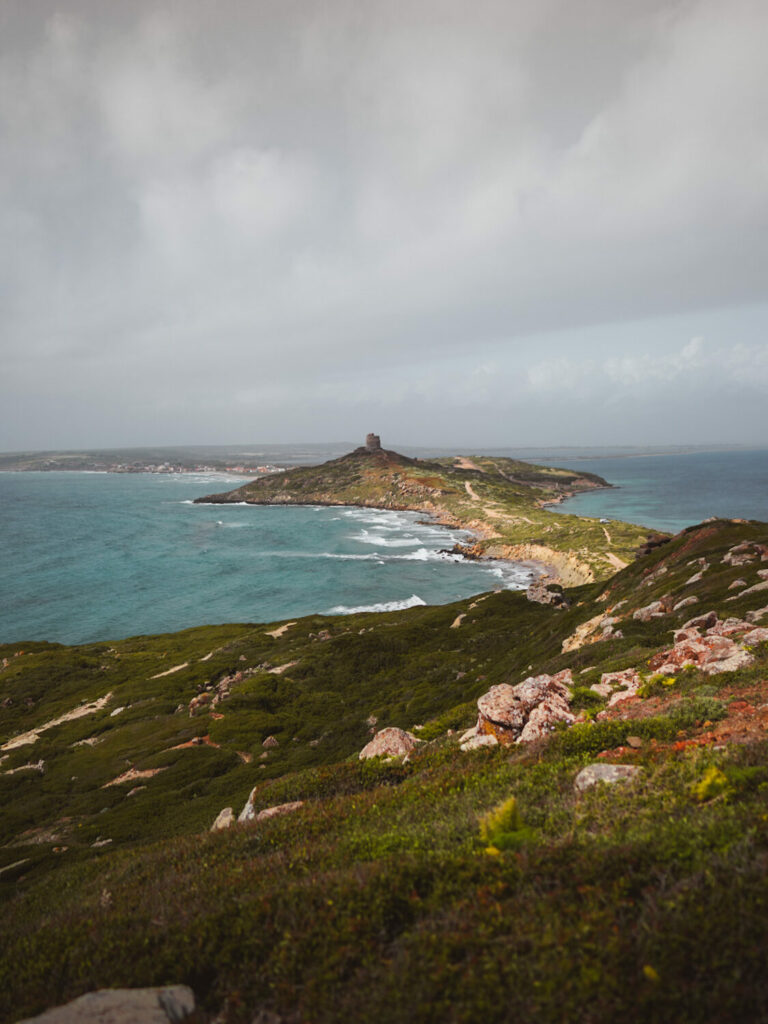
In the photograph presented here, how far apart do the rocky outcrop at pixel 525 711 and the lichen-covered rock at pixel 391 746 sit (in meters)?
2.76

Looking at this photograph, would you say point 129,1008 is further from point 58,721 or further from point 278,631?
point 278,631

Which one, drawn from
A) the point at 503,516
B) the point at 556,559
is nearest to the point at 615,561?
the point at 556,559

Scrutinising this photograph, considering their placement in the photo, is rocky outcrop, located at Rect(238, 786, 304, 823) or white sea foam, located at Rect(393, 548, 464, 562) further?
white sea foam, located at Rect(393, 548, 464, 562)

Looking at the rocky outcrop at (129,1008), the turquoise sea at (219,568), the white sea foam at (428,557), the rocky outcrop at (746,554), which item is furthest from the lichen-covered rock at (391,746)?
the white sea foam at (428,557)

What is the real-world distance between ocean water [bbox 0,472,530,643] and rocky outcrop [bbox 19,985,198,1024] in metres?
66.3

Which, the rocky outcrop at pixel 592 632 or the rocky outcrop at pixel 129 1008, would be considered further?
the rocky outcrop at pixel 592 632

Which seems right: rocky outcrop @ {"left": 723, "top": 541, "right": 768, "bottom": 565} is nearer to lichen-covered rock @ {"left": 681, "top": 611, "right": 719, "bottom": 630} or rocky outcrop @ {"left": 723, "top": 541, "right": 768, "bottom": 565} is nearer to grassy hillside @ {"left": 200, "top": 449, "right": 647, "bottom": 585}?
lichen-covered rock @ {"left": 681, "top": 611, "right": 719, "bottom": 630}

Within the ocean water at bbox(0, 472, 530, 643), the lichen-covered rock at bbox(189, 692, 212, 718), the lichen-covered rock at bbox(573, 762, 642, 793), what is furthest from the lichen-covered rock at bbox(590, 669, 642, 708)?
the ocean water at bbox(0, 472, 530, 643)

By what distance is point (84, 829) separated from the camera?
66.0 ft

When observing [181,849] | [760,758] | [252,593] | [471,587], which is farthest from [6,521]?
[760,758]

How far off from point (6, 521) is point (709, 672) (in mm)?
193836

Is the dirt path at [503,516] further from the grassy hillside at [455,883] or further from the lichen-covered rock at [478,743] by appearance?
the lichen-covered rock at [478,743]

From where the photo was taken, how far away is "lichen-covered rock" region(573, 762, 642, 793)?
8.91 metres

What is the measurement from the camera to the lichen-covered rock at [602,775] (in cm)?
891
